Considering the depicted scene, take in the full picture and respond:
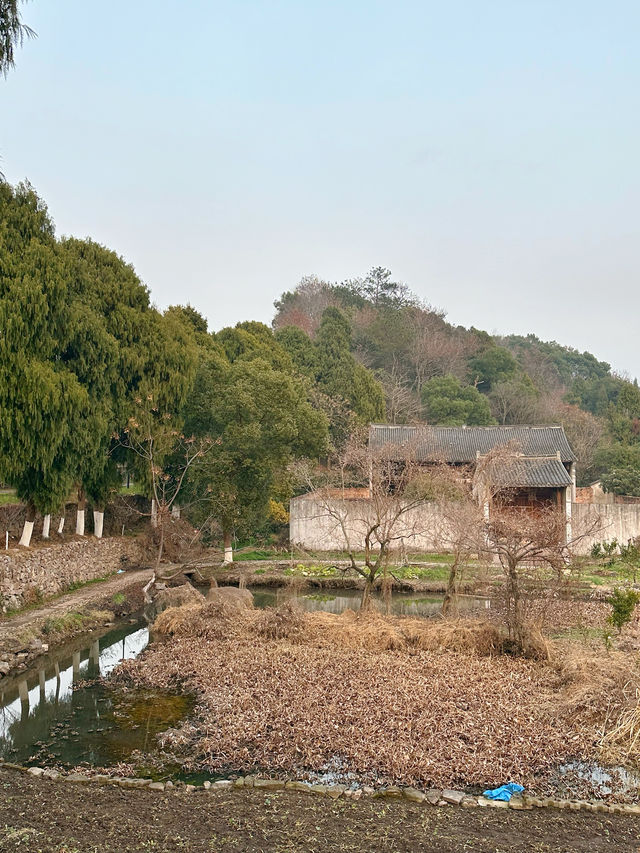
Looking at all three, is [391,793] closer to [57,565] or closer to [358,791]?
[358,791]

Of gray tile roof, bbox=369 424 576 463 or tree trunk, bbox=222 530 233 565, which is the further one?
gray tile roof, bbox=369 424 576 463

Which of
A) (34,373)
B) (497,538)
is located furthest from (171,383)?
(497,538)

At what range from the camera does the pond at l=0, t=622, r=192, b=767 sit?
9195 mm

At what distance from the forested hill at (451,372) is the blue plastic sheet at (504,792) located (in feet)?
88.7

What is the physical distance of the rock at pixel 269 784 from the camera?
7746 millimetres

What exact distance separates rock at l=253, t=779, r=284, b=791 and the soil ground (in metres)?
0.21

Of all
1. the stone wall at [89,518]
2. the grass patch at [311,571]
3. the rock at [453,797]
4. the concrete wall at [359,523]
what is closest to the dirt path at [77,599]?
the stone wall at [89,518]

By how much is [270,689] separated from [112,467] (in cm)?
1265

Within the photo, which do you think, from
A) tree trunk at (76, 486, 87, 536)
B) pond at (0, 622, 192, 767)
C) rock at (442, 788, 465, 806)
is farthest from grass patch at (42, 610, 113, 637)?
rock at (442, 788, 465, 806)

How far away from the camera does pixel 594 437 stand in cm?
4094

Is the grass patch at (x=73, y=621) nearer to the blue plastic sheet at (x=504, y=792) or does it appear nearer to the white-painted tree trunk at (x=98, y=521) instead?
the white-painted tree trunk at (x=98, y=521)

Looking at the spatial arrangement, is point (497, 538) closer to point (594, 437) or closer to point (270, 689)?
point (270, 689)

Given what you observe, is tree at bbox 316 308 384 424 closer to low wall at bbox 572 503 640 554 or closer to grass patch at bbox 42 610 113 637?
low wall at bbox 572 503 640 554

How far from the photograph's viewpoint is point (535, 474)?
28.7 metres
